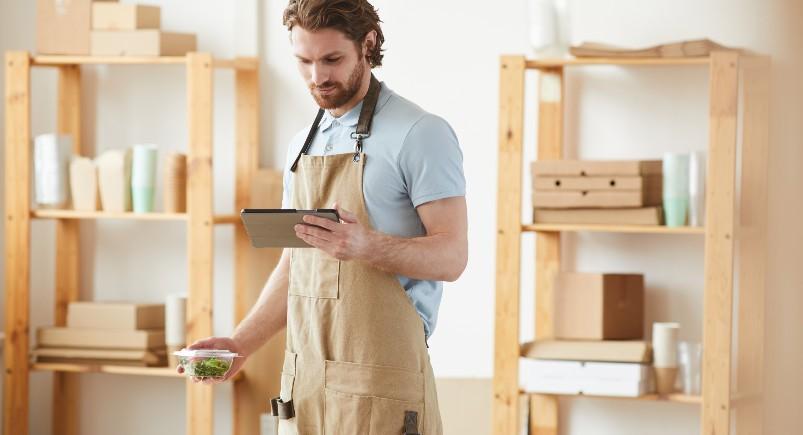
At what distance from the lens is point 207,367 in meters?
2.19

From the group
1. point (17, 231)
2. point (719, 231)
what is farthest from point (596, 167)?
point (17, 231)

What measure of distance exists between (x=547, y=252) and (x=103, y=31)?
1.69 metres

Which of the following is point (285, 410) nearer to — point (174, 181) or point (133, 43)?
point (174, 181)

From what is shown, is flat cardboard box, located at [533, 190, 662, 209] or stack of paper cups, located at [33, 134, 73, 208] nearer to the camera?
flat cardboard box, located at [533, 190, 662, 209]

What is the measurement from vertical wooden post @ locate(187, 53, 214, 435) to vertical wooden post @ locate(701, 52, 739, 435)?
160 centimetres

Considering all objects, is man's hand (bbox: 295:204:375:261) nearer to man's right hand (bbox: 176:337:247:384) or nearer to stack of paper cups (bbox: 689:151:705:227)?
man's right hand (bbox: 176:337:247:384)

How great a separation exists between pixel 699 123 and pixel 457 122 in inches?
32.1

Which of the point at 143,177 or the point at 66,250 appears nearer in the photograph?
the point at 143,177

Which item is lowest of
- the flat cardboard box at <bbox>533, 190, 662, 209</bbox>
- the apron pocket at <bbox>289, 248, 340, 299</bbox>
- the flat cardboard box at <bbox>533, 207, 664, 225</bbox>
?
the apron pocket at <bbox>289, 248, 340, 299</bbox>

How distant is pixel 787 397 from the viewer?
7.44ft

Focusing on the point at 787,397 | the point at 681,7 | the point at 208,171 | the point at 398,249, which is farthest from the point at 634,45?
the point at 398,249

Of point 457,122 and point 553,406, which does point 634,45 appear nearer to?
point 457,122

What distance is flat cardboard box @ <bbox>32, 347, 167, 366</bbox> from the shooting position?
12.9ft

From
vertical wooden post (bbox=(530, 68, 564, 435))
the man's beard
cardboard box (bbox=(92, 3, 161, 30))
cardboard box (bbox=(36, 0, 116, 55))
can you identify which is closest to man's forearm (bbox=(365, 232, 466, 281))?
the man's beard
